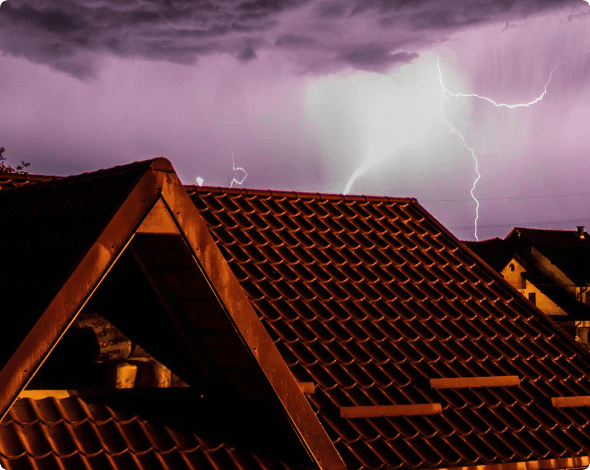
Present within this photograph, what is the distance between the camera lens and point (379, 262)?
9680mm

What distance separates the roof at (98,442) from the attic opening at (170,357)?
0.10 m

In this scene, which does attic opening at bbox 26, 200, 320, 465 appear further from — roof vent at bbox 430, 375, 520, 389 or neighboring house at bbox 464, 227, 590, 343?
neighboring house at bbox 464, 227, 590, 343

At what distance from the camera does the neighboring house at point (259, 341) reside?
17.2 feet

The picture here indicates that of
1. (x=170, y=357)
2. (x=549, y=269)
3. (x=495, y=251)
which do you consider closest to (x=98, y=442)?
(x=170, y=357)

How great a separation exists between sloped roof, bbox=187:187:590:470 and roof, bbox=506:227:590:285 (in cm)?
5393

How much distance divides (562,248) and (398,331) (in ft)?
194

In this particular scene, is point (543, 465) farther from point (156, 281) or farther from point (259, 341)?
point (156, 281)

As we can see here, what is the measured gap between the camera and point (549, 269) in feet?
203

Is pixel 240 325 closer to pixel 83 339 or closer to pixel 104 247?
pixel 104 247

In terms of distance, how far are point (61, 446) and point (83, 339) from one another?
5.62ft

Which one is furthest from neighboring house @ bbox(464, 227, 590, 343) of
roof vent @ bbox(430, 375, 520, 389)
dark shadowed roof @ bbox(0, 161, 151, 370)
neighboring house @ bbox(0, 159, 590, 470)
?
dark shadowed roof @ bbox(0, 161, 151, 370)

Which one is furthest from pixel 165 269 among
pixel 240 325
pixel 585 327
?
pixel 585 327

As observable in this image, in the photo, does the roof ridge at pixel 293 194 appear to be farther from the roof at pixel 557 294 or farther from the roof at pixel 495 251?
the roof at pixel 557 294

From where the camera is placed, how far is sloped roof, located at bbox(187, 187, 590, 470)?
24.0ft
